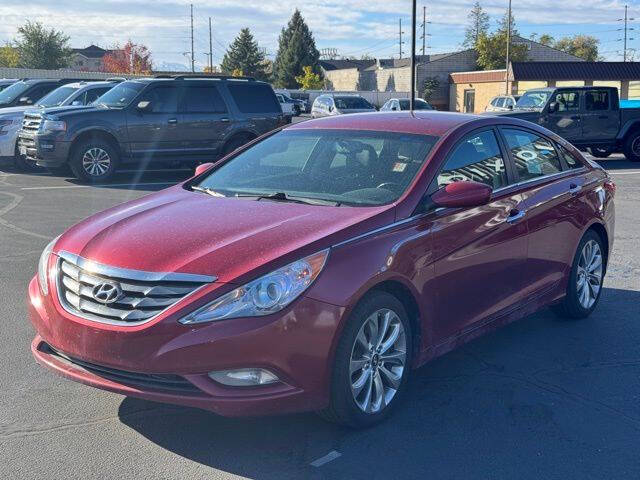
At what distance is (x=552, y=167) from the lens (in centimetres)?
613

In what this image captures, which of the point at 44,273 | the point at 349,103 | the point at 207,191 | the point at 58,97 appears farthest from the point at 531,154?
the point at 349,103

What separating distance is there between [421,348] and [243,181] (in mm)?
1718

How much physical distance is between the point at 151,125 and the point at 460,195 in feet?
37.2

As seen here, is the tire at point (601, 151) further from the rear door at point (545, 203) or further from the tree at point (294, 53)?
the tree at point (294, 53)

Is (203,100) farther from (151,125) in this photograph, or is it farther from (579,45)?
(579,45)

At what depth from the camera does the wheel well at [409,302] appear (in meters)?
4.27

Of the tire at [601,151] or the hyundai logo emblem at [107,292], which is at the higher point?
the tire at [601,151]

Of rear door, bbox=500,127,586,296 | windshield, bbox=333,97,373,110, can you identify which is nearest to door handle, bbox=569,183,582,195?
rear door, bbox=500,127,586,296

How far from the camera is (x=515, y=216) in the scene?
17.6 feet

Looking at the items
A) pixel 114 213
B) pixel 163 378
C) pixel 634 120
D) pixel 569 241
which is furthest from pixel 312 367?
pixel 634 120

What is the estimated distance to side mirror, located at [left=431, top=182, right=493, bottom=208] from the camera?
4598 millimetres

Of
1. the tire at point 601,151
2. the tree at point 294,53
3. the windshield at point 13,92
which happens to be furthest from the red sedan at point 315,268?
the tree at point 294,53

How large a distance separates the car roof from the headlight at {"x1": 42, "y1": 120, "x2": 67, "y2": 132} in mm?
9523

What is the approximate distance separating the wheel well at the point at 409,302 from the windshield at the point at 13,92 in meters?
17.5
